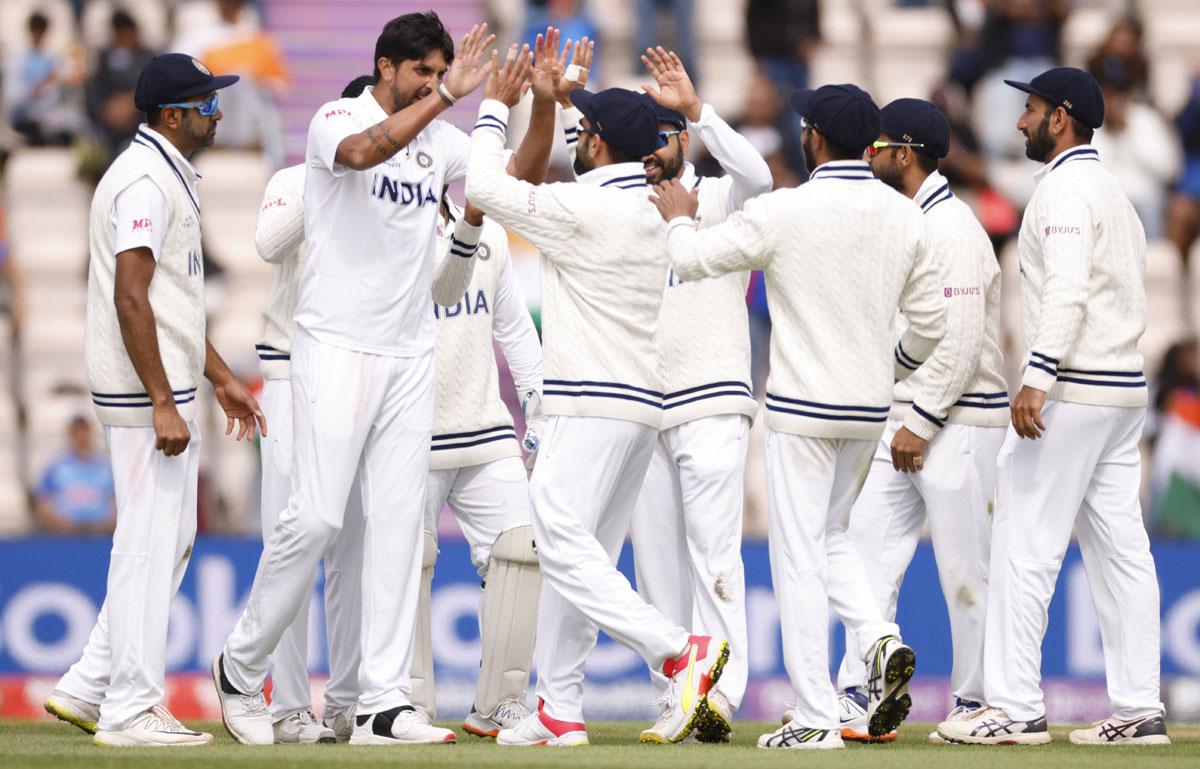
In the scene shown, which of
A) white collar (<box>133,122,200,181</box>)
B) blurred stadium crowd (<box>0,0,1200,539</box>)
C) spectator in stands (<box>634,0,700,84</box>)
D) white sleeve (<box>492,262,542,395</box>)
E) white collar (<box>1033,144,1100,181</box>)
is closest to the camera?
white collar (<box>133,122,200,181</box>)

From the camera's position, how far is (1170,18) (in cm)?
1681

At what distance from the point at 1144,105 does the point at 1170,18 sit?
1.67 meters

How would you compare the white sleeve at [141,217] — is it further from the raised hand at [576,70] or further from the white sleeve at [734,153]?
the white sleeve at [734,153]

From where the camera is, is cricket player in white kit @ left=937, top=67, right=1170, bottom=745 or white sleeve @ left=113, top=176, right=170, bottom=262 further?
cricket player in white kit @ left=937, top=67, right=1170, bottom=745

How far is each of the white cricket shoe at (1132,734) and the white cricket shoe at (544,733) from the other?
203 centimetres

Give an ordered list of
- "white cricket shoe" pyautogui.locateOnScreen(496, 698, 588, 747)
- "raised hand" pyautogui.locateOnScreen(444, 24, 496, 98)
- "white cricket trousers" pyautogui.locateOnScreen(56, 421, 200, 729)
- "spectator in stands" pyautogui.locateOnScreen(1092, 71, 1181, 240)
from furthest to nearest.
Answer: "spectator in stands" pyautogui.locateOnScreen(1092, 71, 1181, 240)
"white cricket shoe" pyautogui.locateOnScreen(496, 698, 588, 747)
"white cricket trousers" pyautogui.locateOnScreen(56, 421, 200, 729)
"raised hand" pyautogui.locateOnScreen(444, 24, 496, 98)

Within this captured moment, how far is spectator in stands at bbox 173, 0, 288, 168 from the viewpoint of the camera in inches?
587

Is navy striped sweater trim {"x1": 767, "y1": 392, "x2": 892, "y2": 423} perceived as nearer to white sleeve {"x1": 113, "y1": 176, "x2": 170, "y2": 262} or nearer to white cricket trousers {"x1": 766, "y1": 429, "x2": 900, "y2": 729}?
white cricket trousers {"x1": 766, "y1": 429, "x2": 900, "y2": 729}

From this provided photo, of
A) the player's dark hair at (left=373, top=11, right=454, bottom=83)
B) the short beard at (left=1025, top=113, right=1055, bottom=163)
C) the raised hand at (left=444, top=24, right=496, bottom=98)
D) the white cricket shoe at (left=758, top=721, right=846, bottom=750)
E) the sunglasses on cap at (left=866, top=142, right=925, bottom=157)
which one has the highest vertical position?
the player's dark hair at (left=373, top=11, right=454, bottom=83)

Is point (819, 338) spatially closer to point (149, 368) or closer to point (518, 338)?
point (518, 338)

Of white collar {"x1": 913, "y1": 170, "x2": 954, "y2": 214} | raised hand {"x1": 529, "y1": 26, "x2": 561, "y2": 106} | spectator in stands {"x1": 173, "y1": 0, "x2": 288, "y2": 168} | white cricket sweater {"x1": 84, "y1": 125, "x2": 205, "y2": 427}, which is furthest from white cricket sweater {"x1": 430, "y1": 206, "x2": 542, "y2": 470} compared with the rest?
spectator in stands {"x1": 173, "y1": 0, "x2": 288, "y2": 168}

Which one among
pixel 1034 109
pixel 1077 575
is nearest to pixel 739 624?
pixel 1034 109

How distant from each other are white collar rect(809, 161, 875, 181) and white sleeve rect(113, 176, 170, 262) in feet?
7.82

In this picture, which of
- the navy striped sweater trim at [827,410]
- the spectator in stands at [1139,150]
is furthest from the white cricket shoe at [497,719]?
the spectator in stands at [1139,150]
